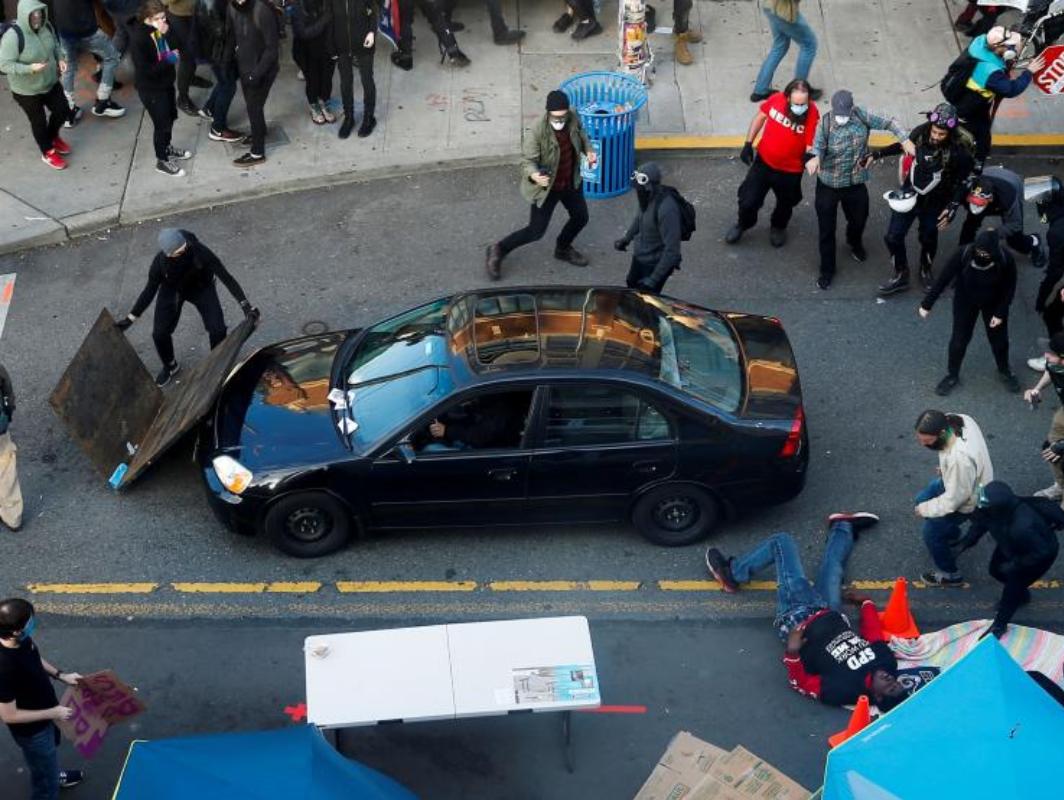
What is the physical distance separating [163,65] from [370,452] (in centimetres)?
541

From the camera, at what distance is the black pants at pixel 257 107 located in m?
12.6

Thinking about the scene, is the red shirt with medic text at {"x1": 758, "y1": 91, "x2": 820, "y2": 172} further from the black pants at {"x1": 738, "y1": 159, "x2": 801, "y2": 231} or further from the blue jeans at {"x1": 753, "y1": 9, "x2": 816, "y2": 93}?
the blue jeans at {"x1": 753, "y1": 9, "x2": 816, "y2": 93}

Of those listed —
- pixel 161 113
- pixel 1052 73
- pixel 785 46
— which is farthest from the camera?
pixel 785 46

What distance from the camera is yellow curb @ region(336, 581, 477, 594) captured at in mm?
9188

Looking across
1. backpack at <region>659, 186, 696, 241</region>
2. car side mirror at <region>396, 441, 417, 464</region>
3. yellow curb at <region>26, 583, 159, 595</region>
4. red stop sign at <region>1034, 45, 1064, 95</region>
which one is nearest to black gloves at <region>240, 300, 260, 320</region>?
car side mirror at <region>396, 441, 417, 464</region>

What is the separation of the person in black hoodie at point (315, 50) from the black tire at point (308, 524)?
5.67m

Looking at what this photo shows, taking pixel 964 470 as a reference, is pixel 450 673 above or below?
below

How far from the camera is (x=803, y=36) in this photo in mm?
13203

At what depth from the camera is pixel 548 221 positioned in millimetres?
11758

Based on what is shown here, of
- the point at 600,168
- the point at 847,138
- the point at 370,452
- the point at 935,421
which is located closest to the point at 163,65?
the point at 600,168

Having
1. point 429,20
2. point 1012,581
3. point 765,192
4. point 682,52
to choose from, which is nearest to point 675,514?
point 1012,581

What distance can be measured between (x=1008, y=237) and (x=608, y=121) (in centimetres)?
365

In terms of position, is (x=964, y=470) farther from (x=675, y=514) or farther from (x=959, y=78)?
(x=959, y=78)

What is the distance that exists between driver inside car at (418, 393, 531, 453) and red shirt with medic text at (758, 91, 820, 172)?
399 centimetres
